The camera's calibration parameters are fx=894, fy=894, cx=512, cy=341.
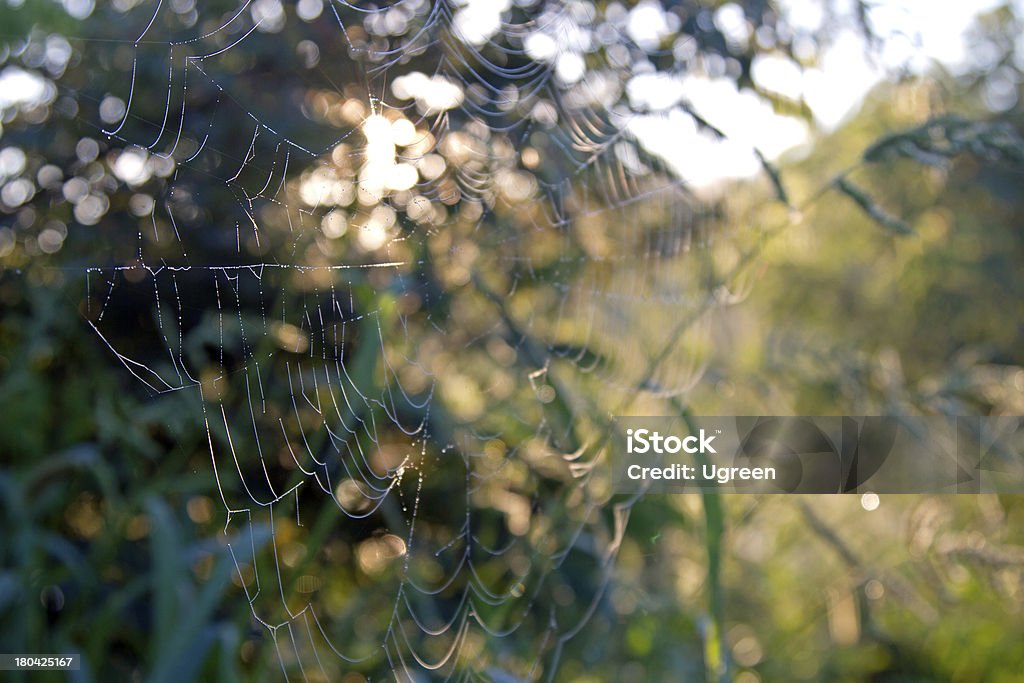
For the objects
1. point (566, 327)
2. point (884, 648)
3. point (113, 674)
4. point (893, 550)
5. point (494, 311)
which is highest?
point (494, 311)

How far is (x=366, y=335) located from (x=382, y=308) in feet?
0.14

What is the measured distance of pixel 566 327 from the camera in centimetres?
187

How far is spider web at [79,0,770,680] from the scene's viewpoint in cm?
113

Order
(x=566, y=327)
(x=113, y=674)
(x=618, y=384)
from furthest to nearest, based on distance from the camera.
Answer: (x=566, y=327), (x=618, y=384), (x=113, y=674)

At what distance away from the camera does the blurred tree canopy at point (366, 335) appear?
1.12 m

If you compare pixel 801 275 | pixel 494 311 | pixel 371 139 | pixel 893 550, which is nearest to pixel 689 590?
pixel 893 550

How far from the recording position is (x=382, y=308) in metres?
1.08

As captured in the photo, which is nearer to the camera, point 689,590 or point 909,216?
point 689,590

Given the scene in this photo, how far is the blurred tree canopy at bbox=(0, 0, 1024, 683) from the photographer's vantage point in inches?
44.2

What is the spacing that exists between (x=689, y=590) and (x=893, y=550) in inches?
27.7

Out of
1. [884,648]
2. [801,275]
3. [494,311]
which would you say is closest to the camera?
[494,311]

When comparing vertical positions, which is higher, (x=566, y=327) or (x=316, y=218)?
(x=316, y=218)

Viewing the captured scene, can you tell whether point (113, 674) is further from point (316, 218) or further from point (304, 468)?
point (316, 218)

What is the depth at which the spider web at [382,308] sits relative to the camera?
1134mm
